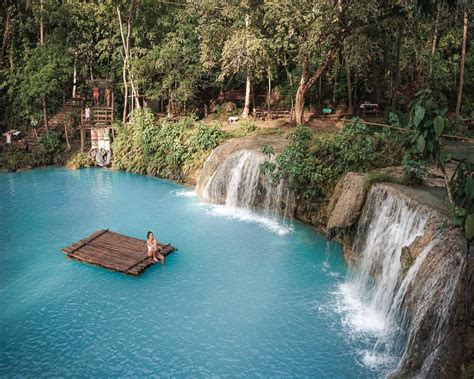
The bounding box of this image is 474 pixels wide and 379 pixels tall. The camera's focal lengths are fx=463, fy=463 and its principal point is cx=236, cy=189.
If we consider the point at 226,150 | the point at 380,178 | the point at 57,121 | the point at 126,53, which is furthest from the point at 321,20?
the point at 57,121

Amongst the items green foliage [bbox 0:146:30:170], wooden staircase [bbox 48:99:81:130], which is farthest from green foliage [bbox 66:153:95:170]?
wooden staircase [bbox 48:99:81:130]

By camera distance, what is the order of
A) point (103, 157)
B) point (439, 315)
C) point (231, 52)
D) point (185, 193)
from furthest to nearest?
point (103, 157) → point (231, 52) → point (185, 193) → point (439, 315)

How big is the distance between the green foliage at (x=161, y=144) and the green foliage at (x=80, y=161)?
149 cm

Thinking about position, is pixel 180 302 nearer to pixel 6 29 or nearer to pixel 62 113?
pixel 62 113

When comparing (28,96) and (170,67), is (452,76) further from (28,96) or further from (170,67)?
(28,96)

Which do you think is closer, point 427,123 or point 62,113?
point 427,123

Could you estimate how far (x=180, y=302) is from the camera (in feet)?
38.2

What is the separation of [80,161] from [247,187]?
11.4m

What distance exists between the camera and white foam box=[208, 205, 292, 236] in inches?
637

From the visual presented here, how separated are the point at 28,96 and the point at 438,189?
73.6 feet

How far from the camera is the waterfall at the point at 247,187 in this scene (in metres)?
17.2

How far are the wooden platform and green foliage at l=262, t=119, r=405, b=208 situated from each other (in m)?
5.08

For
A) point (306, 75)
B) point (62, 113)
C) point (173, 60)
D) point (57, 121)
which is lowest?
point (57, 121)

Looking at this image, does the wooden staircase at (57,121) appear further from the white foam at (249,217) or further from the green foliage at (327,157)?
the green foliage at (327,157)
